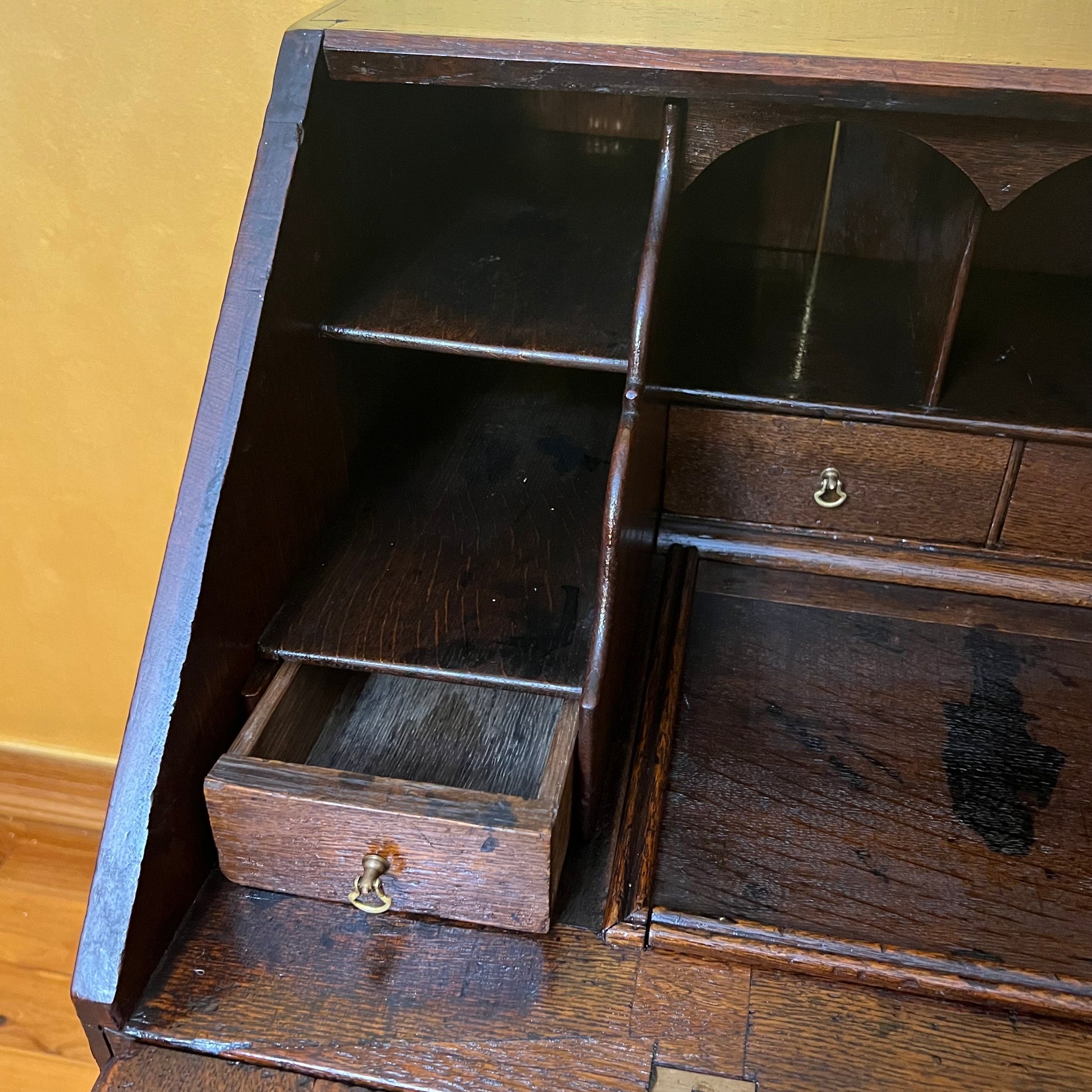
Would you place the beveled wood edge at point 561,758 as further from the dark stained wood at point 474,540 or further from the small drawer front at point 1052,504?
the small drawer front at point 1052,504

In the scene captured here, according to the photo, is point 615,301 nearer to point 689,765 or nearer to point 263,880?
point 689,765

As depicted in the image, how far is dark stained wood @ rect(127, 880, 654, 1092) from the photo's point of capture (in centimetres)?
65

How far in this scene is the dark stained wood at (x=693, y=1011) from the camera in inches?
25.5

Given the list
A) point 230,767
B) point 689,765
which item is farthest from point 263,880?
point 689,765

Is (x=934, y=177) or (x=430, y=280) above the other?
(x=934, y=177)

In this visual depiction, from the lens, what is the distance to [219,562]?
0.74 m

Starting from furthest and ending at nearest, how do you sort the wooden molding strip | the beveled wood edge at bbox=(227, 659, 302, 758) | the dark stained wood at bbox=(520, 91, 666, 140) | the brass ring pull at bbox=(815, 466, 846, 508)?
the wooden molding strip
the dark stained wood at bbox=(520, 91, 666, 140)
the brass ring pull at bbox=(815, 466, 846, 508)
the beveled wood edge at bbox=(227, 659, 302, 758)

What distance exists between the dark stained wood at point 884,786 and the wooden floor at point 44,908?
4.44 feet

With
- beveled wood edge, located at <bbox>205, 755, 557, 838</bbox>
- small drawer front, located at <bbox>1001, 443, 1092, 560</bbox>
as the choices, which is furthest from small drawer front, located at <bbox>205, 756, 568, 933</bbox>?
small drawer front, located at <bbox>1001, 443, 1092, 560</bbox>

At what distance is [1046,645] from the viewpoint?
3.06ft

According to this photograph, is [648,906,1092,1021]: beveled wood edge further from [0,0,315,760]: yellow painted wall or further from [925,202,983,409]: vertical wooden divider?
[0,0,315,760]: yellow painted wall

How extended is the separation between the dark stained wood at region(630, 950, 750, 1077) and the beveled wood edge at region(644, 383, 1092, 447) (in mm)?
460

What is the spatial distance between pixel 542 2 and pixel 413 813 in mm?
719

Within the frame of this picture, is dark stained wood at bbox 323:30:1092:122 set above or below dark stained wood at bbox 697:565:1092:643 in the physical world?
above
